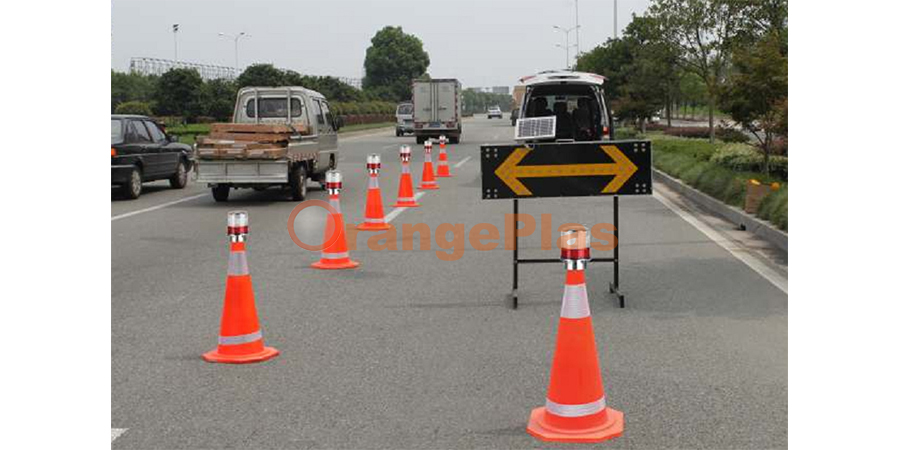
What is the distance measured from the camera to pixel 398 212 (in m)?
16.0

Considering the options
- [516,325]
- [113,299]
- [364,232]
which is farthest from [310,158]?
[516,325]

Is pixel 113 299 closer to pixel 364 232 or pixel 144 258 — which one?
pixel 144 258

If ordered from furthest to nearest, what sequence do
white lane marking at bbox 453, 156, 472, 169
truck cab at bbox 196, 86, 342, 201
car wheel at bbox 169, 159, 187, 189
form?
white lane marking at bbox 453, 156, 472, 169
car wheel at bbox 169, 159, 187, 189
truck cab at bbox 196, 86, 342, 201

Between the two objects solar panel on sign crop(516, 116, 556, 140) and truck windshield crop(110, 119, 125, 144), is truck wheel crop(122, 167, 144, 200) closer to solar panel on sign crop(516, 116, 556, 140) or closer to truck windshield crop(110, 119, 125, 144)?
truck windshield crop(110, 119, 125, 144)

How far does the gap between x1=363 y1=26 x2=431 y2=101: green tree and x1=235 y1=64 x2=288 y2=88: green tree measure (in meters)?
63.0

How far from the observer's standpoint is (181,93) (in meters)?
60.4

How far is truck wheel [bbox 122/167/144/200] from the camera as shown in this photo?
18516 mm

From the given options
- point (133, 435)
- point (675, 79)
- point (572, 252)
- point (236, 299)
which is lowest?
point (133, 435)

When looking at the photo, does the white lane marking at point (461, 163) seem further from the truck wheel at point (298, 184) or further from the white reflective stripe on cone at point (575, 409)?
the white reflective stripe on cone at point (575, 409)

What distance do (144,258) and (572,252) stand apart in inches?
290

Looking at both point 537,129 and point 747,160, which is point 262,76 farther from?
point 537,129

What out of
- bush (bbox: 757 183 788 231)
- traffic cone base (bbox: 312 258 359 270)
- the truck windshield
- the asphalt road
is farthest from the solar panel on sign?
the truck windshield

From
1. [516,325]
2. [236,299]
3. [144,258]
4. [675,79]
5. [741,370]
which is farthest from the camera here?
[675,79]

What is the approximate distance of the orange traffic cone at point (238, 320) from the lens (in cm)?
660
